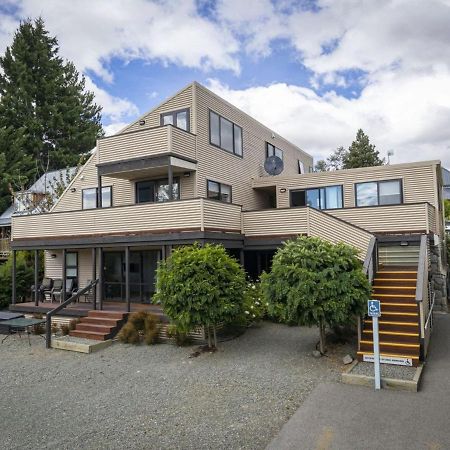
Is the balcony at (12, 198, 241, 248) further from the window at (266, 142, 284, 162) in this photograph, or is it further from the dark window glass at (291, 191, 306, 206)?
the window at (266, 142, 284, 162)

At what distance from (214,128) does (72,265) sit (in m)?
10.0

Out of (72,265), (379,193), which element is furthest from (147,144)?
(379,193)

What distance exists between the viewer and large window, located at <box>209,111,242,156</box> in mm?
18261

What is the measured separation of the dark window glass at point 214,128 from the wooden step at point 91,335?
9.33 m

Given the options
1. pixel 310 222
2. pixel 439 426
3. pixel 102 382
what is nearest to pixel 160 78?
pixel 310 222

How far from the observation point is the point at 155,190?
1830 cm

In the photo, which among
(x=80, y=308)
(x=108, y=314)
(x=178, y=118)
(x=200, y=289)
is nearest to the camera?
(x=200, y=289)

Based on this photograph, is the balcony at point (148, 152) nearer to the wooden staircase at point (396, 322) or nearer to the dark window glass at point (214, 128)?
the dark window glass at point (214, 128)

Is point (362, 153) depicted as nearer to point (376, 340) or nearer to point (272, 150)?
point (272, 150)

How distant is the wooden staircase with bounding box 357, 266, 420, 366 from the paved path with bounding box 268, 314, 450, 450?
2.73ft

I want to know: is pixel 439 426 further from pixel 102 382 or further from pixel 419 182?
pixel 419 182

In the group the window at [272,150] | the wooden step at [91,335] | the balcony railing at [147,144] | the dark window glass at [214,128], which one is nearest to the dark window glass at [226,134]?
the dark window glass at [214,128]

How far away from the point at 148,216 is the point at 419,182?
11.7 m

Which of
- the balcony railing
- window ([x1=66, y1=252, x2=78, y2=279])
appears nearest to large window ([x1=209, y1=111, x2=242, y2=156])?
the balcony railing
